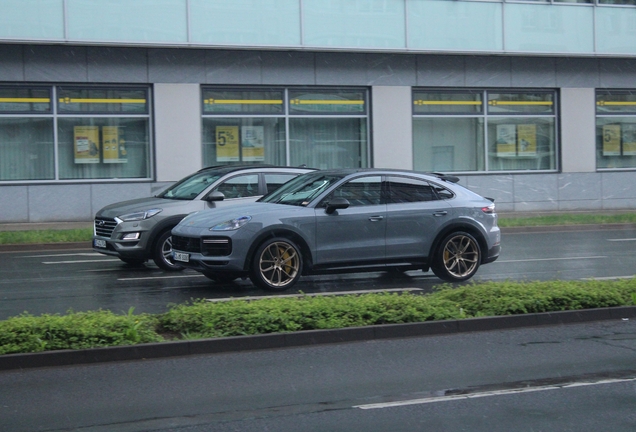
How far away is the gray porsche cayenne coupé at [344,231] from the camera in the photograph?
1167cm

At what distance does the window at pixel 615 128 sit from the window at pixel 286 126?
8.06 meters

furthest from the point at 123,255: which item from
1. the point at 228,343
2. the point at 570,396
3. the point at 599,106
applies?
the point at 599,106

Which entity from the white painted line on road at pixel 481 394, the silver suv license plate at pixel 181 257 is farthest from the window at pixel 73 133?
the white painted line on road at pixel 481 394

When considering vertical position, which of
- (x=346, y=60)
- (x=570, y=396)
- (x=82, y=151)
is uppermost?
(x=346, y=60)

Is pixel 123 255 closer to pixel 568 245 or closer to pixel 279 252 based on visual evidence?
pixel 279 252

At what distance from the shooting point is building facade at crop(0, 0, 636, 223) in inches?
898

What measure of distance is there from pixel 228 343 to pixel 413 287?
15.4ft

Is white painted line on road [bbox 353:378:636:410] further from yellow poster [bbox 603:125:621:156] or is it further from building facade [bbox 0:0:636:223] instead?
yellow poster [bbox 603:125:621:156]

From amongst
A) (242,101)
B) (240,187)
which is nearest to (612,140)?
(242,101)

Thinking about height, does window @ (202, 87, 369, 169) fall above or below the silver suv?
above

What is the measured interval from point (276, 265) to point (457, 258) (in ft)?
9.23

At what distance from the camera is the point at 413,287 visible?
1234 cm

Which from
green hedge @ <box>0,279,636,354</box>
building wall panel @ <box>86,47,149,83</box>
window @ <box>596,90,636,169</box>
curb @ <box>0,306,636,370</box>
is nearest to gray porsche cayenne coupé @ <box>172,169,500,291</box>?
green hedge @ <box>0,279,636,354</box>

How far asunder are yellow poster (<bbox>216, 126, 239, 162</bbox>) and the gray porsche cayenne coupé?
11.8 meters
